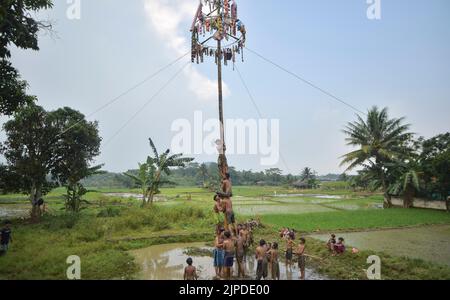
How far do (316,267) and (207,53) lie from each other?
875 cm

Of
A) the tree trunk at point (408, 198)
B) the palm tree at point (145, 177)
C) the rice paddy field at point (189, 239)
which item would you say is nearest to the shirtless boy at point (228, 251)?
the rice paddy field at point (189, 239)

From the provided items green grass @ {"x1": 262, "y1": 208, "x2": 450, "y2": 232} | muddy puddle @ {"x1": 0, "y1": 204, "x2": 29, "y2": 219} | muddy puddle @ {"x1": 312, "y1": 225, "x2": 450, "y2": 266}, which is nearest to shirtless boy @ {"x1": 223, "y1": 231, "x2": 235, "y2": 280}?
muddy puddle @ {"x1": 312, "y1": 225, "x2": 450, "y2": 266}

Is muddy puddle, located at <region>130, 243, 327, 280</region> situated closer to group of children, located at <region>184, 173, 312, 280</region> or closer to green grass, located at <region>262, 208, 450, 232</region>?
group of children, located at <region>184, 173, 312, 280</region>

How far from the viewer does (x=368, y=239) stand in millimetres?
16641

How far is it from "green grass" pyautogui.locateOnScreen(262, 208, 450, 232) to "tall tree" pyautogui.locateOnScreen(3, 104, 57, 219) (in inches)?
632

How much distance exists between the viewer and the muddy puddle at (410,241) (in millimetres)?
13195

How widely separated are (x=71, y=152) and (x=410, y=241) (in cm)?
2318

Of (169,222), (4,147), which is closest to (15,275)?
(169,222)

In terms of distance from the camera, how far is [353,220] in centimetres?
2239

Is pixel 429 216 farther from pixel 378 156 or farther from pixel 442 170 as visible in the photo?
pixel 378 156

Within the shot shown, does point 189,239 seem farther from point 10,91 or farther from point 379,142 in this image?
point 379,142

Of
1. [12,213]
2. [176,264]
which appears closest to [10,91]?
[176,264]

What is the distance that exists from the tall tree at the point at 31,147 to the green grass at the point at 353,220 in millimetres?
16046

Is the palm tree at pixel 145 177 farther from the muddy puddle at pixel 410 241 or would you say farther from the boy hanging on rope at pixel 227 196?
the boy hanging on rope at pixel 227 196
